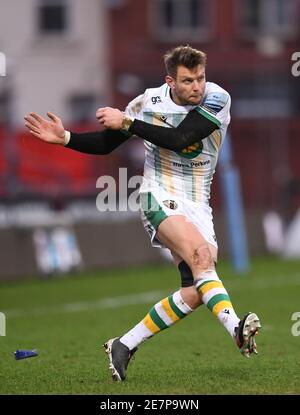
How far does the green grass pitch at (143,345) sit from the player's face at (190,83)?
1.95m

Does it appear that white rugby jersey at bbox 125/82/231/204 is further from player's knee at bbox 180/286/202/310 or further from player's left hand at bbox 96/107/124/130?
player's knee at bbox 180/286/202/310

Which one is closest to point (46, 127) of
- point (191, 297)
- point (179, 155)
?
point (179, 155)

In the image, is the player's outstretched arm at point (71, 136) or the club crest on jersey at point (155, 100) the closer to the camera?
the player's outstretched arm at point (71, 136)

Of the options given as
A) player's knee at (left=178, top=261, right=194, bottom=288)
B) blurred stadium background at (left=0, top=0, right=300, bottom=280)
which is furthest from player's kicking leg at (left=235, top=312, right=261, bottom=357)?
blurred stadium background at (left=0, top=0, right=300, bottom=280)

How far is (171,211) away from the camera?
890 cm

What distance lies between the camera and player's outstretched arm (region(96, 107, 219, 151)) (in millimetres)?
8625

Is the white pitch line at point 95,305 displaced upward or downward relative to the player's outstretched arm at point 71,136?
downward

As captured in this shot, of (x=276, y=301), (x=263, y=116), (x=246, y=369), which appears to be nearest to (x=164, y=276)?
(x=276, y=301)

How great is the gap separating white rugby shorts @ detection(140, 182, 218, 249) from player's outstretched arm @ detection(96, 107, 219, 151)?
17.3 inches

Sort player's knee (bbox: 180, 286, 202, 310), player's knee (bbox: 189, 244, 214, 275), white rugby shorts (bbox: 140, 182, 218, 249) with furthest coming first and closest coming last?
white rugby shorts (bbox: 140, 182, 218, 249) < player's knee (bbox: 180, 286, 202, 310) < player's knee (bbox: 189, 244, 214, 275)

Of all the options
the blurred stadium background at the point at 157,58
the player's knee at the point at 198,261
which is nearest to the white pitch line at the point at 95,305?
the player's knee at the point at 198,261

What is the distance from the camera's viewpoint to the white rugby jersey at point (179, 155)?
8.95 metres

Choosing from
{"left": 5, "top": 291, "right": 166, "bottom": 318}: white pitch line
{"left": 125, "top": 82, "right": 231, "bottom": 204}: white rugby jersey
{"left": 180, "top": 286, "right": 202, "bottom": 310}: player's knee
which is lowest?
{"left": 5, "top": 291, "right": 166, "bottom": 318}: white pitch line

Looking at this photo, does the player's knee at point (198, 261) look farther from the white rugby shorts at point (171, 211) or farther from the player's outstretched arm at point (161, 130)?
the player's outstretched arm at point (161, 130)
